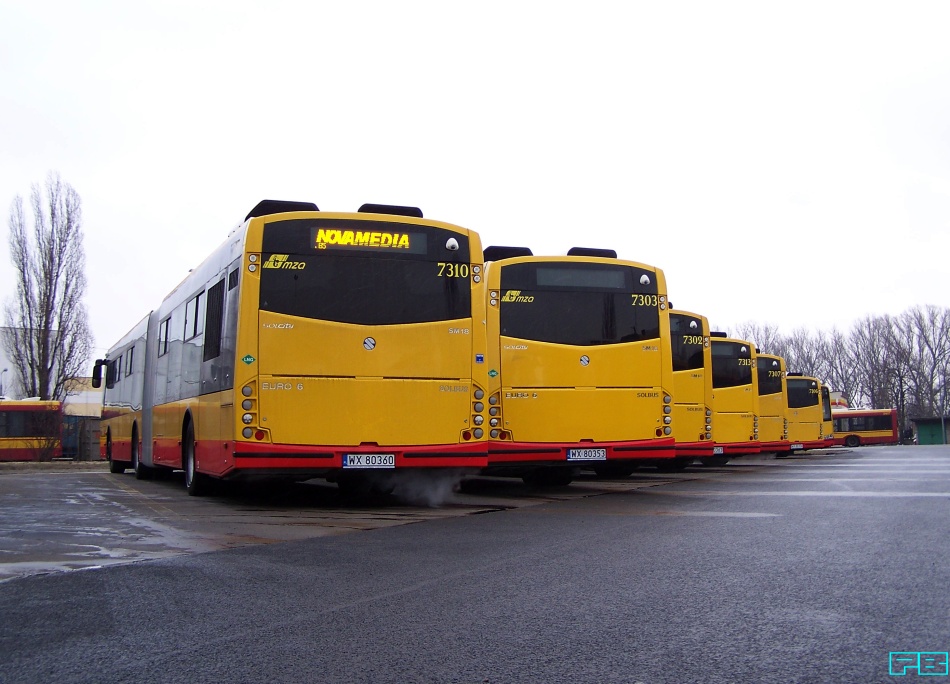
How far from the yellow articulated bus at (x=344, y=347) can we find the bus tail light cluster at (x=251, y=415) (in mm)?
16

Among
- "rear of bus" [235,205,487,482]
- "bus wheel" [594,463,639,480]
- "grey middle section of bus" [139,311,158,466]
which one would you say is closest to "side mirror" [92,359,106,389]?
"grey middle section of bus" [139,311,158,466]

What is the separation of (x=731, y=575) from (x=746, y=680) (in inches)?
93.6

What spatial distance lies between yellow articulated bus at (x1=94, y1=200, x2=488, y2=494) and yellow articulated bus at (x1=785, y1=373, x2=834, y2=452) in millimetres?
25331

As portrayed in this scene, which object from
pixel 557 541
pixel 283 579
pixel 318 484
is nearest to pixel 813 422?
pixel 318 484

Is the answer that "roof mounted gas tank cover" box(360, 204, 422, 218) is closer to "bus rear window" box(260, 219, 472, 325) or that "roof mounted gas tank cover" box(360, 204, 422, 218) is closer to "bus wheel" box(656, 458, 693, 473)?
"bus rear window" box(260, 219, 472, 325)

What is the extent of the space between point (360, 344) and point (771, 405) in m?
21.0

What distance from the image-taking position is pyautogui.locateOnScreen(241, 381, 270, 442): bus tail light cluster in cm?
1089

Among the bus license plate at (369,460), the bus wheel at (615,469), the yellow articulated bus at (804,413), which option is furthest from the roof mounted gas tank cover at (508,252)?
the yellow articulated bus at (804,413)

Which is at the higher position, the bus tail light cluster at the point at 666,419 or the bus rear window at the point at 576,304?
the bus rear window at the point at 576,304

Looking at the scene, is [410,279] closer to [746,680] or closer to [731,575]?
[731,575]

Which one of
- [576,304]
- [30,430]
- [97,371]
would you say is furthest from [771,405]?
[30,430]

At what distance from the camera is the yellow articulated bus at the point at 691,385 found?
20078 millimetres

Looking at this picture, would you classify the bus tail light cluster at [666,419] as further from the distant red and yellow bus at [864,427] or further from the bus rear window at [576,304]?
the distant red and yellow bus at [864,427]

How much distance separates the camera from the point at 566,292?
1479 centimetres
